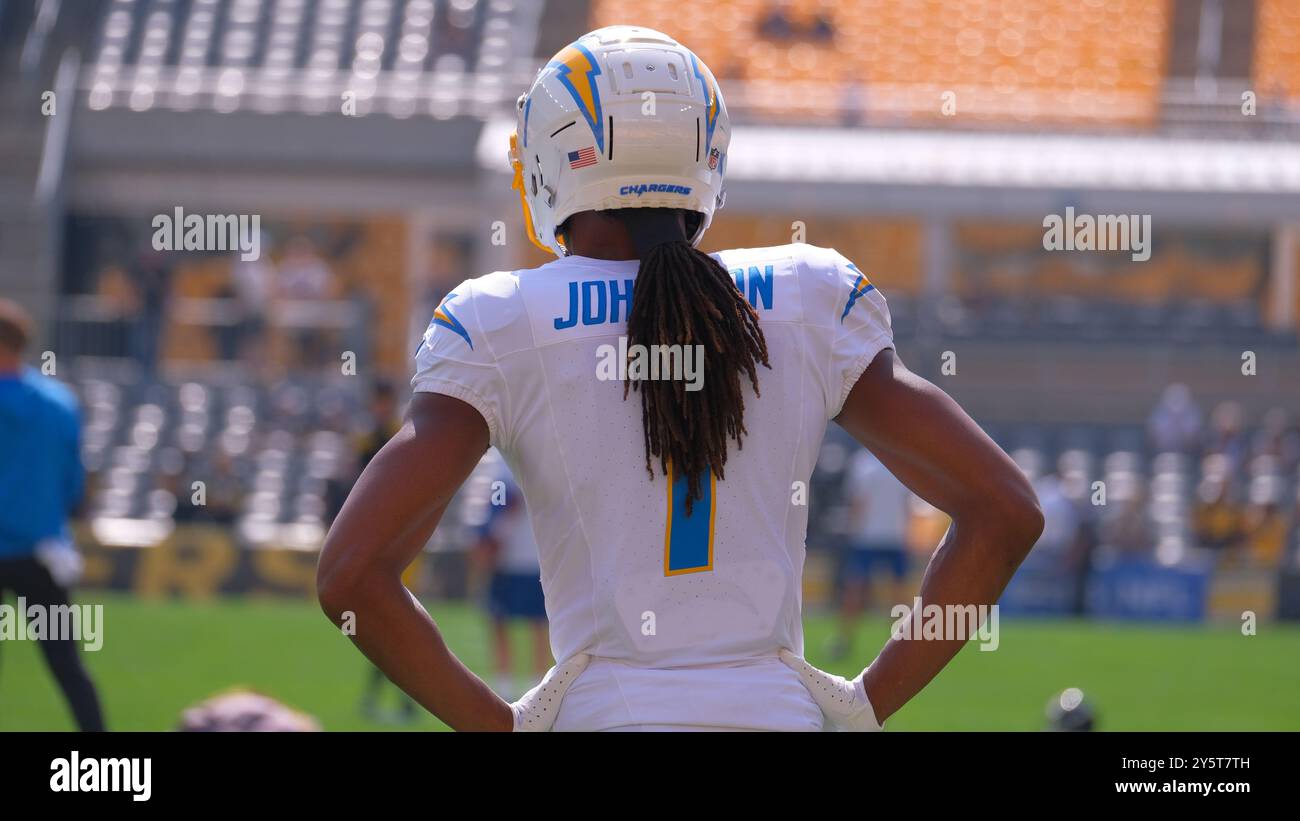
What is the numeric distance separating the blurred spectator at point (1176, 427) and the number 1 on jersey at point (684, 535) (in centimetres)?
1677

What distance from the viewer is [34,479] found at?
6691 millimetres

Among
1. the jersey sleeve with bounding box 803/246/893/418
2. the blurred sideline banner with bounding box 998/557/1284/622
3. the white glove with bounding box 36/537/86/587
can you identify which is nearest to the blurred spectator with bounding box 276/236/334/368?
the blurred sideline banner with bounding box 998/557/1284/622

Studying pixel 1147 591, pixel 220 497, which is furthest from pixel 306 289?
pixel 1147 591

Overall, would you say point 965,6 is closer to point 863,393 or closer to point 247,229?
point 247,229

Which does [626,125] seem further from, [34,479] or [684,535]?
[34,479]

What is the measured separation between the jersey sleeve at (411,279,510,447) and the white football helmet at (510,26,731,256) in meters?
0.24

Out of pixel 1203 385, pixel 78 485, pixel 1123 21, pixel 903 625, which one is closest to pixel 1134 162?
pixel 1203 385

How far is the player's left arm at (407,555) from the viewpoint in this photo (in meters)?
1.98

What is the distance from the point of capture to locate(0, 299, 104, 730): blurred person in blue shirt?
659 cm

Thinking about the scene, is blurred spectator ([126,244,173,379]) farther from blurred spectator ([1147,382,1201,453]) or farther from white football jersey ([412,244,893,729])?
white football jersey ([412,244,893,729])

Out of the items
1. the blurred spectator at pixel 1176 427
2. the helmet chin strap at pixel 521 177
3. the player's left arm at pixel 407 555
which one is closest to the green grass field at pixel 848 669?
the blurred spectator at pixel 1176 427

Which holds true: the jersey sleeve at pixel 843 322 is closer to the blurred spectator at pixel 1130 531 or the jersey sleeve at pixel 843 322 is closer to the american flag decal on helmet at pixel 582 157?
the american flag decal on helmet at pixel 582 157
